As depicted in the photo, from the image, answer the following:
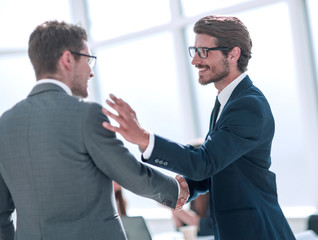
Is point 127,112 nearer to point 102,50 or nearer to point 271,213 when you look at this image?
point 271,213

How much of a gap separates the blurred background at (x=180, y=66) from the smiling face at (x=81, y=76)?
3.65m

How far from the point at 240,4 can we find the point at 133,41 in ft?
6.13

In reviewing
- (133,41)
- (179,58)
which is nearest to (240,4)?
(179,58)

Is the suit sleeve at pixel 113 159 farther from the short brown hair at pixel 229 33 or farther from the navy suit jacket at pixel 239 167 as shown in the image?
the short brown hair at pixel 229 33

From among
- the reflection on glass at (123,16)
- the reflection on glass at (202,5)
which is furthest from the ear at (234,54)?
the reflection on glass at (123,16)

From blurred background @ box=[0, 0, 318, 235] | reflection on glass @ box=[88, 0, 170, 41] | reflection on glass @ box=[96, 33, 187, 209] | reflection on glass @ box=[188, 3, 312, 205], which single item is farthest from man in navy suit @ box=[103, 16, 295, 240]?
reflection on glass @ box=[88, 0, 170, 41]

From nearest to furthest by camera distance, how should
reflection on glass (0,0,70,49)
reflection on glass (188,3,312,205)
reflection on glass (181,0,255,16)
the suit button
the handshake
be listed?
the suit button → the handshake → reflection on glass (188,3,312,205) → reflection on glass (181,0,255,16) → reflection on glass (0,0,70,49)

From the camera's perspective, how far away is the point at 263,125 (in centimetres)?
205

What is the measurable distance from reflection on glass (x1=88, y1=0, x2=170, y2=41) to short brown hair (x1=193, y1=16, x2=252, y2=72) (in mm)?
4160

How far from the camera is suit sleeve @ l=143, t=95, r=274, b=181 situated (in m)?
1.90

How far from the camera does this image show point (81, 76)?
1.82 metres

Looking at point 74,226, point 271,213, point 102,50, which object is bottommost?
point 271,213

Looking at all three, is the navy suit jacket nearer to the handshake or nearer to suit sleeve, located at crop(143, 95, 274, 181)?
suit sleeve, located at crop(143, 95, 274, 181)

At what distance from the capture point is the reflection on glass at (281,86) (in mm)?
5414
